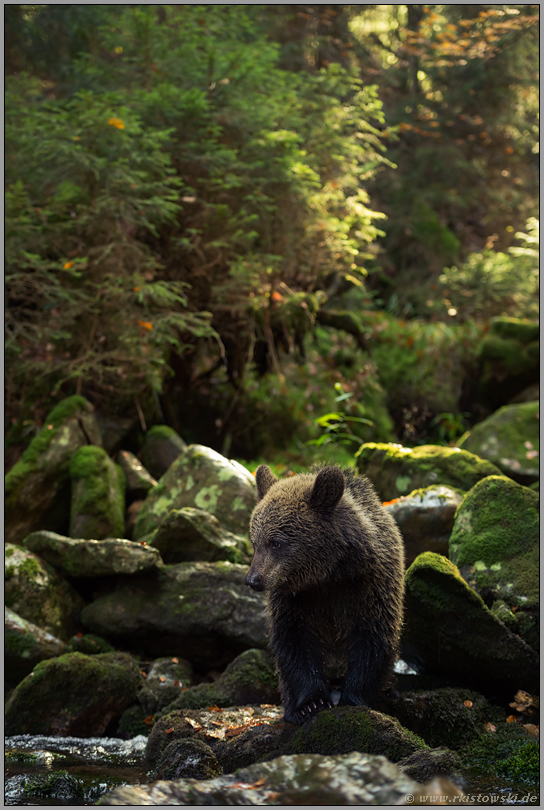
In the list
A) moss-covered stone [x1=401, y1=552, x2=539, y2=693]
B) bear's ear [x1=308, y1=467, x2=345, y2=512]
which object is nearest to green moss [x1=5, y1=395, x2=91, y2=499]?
bear's ear [x1=308, y1=467, x2=345, y2=512]

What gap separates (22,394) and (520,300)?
10.4m

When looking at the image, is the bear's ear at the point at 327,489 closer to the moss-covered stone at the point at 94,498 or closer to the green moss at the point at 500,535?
the green moss at the point at 500,535

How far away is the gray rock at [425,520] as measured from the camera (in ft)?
20.3

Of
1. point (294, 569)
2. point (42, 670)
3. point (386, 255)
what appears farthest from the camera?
point (386, 255)

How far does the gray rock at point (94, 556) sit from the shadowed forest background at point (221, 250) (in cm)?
266

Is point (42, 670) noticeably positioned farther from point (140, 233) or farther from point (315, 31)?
point (315, 31)

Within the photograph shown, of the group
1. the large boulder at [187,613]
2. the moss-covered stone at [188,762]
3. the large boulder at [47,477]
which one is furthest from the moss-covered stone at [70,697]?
the large boulder at [47,477]

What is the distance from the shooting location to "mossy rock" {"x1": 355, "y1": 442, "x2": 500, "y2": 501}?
694 centimetres

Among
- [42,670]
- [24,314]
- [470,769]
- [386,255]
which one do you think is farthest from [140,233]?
[386,255]

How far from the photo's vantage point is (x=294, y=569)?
3.76 metres

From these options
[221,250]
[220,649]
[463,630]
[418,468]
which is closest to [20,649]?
[220,649]

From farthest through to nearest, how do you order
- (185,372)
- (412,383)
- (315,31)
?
(315,31)
(412,383)
(185,372)

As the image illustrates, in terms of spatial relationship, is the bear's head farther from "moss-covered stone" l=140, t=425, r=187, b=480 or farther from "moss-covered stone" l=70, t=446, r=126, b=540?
"moss-covered stone" l=140, t=425, r=187, b=480

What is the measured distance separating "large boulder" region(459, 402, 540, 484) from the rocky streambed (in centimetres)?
169
